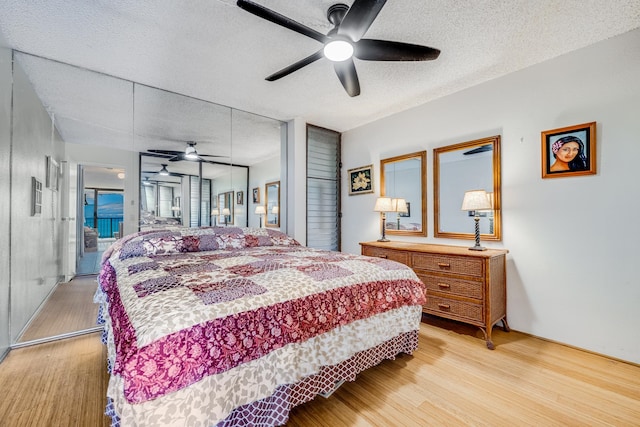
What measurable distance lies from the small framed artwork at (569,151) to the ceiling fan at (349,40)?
1.39 meters

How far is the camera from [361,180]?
Result: 4008 mm

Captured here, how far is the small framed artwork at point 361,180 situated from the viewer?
12.7 ft

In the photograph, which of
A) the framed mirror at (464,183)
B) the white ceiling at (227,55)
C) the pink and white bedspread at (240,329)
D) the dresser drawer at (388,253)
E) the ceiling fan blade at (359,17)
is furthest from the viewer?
the dresser drawer at (388,253)

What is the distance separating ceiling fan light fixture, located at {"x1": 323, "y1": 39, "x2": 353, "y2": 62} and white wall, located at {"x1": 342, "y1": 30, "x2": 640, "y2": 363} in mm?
1778

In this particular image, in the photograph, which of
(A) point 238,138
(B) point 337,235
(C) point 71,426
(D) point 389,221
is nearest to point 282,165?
(A) point 238,138

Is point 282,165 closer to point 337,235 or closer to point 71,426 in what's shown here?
point 337,235

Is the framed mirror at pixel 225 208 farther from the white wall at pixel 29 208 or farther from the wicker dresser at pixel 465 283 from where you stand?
the wicker dresser at pixel 465 283

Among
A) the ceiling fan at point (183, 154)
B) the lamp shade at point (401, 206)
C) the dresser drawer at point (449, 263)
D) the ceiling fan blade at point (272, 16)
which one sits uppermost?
the ceiling fan blade at point (272, 16)

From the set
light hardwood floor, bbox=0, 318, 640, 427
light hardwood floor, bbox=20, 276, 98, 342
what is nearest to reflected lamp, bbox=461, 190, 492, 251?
light hardwood floor, bbox=0, 318, 640, 427

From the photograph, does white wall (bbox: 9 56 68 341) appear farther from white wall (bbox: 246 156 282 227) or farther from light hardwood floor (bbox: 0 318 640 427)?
white wall (bbox: 246 156 282 227)

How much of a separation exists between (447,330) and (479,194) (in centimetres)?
132

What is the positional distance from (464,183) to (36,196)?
169 inches

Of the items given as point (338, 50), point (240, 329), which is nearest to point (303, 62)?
point (338, 50)

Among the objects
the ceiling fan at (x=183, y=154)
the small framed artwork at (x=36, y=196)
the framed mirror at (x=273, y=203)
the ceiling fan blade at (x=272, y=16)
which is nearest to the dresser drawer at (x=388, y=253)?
the framed mirror at (x=273, y=203)
